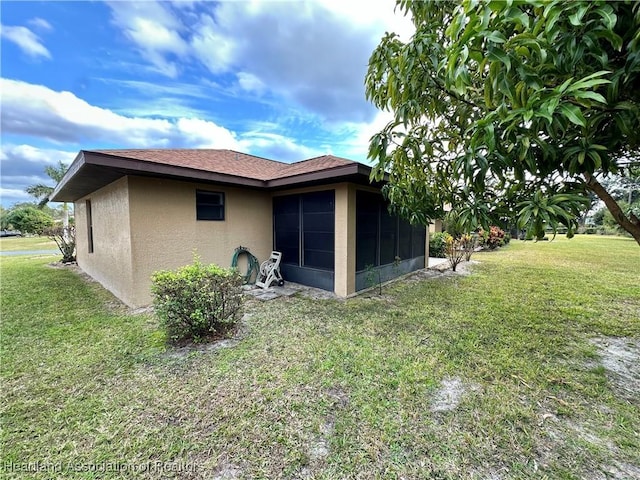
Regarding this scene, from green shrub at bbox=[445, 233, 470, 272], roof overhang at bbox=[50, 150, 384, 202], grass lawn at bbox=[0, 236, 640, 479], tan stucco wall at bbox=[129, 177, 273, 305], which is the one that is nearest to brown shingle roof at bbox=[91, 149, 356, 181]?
roof overhang at bbox=[50, 150, 384, 202]

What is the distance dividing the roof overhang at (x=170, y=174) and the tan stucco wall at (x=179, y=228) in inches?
14.3

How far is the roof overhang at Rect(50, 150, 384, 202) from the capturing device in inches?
172

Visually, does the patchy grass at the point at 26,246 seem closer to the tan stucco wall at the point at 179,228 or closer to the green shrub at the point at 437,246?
the tan stucco wall at the point at 179,228

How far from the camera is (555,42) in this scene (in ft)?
5.44

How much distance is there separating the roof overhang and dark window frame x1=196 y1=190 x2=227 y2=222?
0.46 metres

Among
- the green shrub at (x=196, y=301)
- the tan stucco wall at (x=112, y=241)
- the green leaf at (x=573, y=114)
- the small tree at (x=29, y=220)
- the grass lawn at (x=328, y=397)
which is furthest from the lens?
the small tree at (x=29, y=220)

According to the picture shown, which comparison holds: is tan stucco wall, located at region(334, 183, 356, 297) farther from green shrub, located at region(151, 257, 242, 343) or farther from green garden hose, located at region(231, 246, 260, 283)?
green shrub, located at region(151, 257, 242, 343)

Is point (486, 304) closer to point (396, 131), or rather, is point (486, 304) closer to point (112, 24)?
point (396, 131)

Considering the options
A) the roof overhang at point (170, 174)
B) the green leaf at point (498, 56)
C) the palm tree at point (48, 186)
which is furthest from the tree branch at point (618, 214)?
the palm tree at point (48, 186)

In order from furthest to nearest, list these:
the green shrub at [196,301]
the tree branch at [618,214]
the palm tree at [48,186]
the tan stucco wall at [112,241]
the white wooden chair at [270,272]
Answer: the palm tree at [48,186] < the white wooden chair at [270,272] < the tan stucco wall at [112,241] < the green shrub at [196,301] < the tree branch at [618,214]

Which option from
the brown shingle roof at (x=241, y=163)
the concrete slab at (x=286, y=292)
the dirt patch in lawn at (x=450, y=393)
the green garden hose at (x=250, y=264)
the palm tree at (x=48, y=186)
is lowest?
the dirt patch in lawn at (x=450, y=393)

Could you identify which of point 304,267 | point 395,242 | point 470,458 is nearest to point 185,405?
point 470,458

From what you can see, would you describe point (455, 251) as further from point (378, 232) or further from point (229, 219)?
point (229, 219)

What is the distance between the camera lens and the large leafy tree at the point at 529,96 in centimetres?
149
